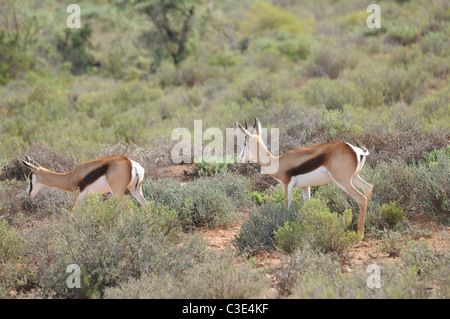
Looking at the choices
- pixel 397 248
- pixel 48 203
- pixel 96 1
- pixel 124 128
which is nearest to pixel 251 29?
pixel 96 1

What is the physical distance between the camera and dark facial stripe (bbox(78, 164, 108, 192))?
6492 mm

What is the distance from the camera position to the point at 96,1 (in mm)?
33594

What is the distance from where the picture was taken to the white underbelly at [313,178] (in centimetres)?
586

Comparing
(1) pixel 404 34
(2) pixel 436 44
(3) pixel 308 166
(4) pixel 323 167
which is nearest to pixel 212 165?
(3) pixel 308 166

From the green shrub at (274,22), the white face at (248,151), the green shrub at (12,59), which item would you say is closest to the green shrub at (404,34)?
the green shrub at (274,22)

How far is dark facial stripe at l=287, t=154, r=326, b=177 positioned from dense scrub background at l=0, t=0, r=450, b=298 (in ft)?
1.79

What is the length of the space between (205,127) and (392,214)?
551cm

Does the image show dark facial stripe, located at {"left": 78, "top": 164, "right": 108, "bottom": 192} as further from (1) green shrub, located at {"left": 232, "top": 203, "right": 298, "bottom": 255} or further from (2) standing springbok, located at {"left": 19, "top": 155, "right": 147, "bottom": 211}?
(1) green shrub, located at {"left": 232, "top": 203, "right": 298, "bottom": 255}

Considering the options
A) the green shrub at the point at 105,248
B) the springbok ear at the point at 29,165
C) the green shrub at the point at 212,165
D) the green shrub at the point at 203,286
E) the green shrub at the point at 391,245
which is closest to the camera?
the green shrub at the point at 203,286

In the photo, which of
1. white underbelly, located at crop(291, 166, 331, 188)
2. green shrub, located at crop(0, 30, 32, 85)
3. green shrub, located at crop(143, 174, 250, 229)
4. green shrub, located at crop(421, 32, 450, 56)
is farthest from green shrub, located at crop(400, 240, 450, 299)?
green shrub, located at crop(0, 30, 32, 85)

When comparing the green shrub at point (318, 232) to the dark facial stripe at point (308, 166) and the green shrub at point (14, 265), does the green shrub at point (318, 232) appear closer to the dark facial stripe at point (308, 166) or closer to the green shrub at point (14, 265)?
the dark facial stripe at point (308, 166)

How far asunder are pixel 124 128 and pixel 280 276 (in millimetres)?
7622

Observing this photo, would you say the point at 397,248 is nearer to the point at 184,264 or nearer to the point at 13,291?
the point at 184,264

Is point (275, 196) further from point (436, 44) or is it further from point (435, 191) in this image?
point (436, 44)
